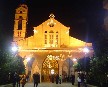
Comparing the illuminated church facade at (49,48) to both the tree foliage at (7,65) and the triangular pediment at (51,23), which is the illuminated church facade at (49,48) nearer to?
the triangular pediment at (51,23)

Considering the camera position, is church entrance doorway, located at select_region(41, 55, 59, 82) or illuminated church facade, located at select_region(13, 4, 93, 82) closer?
illuminated church facade, located at select_region(13, 4, 93, 82)

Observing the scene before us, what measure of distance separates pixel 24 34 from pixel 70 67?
9672 mm

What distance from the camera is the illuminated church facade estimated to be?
5047 centimetres

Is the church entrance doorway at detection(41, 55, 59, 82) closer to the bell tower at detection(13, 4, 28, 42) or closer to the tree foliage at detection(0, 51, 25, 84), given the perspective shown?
the bell tower at detection(13, 4, 28, 42)

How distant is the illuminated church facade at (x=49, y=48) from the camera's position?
166 ft

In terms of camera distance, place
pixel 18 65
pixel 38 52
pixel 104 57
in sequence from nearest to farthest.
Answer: pixel 104 57 → pixel 18 65 → pixel 38 52

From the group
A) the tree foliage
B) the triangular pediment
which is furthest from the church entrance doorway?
the tree foliage

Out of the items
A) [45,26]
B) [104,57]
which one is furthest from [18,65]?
[45,26]

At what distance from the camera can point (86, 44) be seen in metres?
50.8

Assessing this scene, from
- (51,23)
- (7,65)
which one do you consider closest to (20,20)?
(51,23)

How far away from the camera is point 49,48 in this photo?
50781 mm

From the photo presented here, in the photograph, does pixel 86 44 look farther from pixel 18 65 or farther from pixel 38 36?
pixel 18 65

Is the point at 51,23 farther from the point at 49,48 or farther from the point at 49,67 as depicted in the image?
the point at 49,67

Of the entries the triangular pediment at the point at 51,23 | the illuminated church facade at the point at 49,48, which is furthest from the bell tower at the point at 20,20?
the triangular pediment at the point at 51,23
